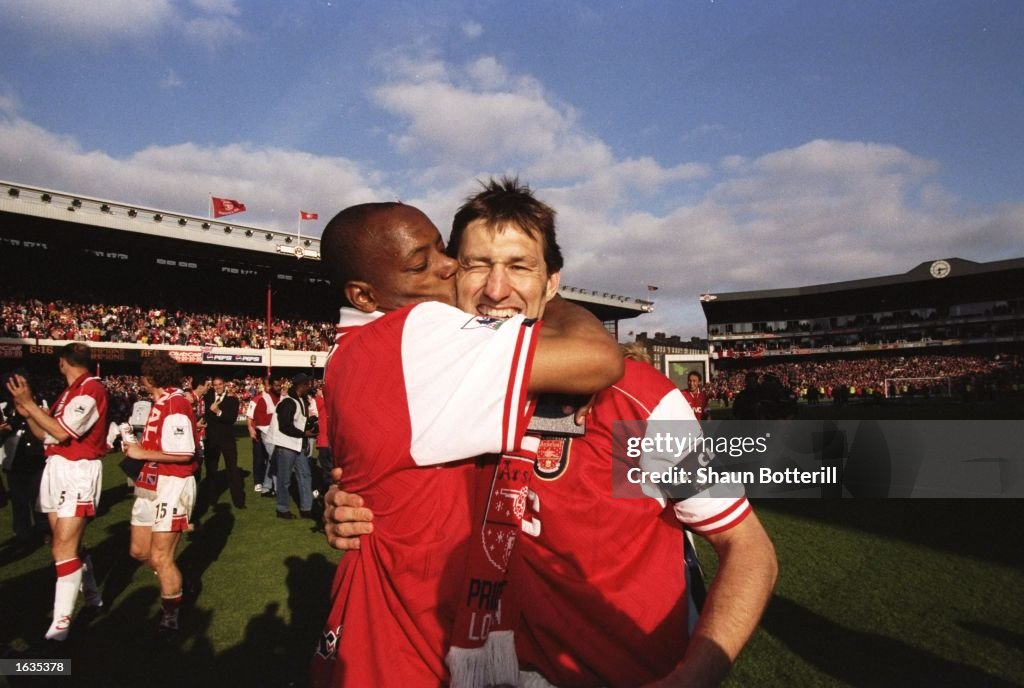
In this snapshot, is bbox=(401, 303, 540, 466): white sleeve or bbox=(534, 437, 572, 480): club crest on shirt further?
bbox=(534, 437, 572, 480): club crest on shirt

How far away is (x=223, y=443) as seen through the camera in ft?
36.7

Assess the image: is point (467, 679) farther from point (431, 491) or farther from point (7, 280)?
point (7, 280)

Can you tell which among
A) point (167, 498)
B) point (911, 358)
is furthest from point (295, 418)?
point (911, 358)

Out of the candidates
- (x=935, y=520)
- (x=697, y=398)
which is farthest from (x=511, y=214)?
(x=697, y=398)

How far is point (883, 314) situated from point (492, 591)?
76.5 meters

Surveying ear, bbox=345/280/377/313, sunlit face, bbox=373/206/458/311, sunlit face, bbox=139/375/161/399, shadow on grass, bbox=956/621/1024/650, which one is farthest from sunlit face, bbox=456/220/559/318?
sunlit face, bbox=139/375/161/399

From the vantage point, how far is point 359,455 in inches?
58.7

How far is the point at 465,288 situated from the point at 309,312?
46.2 meters

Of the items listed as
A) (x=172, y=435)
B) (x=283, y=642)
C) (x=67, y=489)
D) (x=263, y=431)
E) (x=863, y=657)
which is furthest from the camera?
(x=263, y=431)

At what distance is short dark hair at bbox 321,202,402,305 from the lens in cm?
177

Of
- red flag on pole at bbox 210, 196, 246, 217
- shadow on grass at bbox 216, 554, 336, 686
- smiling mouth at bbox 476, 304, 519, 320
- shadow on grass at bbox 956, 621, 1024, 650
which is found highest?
red flag on pole at bbox 210, 196, 246, 217

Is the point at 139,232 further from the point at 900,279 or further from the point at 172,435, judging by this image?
the point at 900,279

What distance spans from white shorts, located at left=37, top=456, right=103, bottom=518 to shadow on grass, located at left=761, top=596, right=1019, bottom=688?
6657 mm

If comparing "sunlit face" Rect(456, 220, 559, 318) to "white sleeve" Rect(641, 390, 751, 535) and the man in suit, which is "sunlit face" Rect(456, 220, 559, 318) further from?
the man in suit
